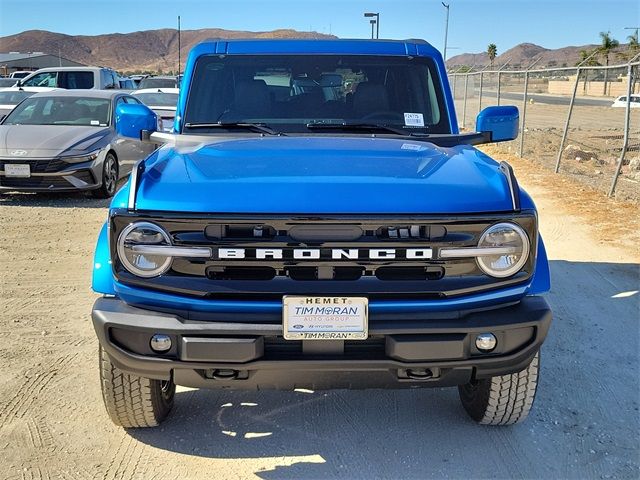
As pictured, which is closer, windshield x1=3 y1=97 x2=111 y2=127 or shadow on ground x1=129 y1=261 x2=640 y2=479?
shadow on ground x1=129 y1=261 x2=640 y2=479

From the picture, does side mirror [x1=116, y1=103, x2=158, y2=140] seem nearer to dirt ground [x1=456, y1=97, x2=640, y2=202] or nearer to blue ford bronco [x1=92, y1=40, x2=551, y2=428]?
blue ford bronco [x1=92, y1=40, x2=551, y2=428]

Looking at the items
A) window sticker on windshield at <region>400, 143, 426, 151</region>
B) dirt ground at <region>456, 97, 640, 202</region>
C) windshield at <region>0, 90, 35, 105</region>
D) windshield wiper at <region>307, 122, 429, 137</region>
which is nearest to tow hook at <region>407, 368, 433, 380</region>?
window sticker on windshield at <region>400, 143, 426, 151</region>

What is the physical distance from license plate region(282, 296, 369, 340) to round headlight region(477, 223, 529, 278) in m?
0.55

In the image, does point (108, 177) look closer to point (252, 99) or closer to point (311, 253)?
point (252, 99)

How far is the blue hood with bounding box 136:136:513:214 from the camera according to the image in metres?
2.80

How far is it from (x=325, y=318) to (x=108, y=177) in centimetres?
856

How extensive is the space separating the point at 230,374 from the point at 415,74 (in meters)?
2.46

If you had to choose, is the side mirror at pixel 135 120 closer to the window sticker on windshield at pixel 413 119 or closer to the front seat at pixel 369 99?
the front seat at pixel 369 99

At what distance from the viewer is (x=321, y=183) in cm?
288

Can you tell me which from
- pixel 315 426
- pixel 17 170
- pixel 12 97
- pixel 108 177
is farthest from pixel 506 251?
pixel 12 97

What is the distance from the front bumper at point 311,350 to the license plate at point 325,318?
46 millimetres

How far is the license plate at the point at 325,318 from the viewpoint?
278 centimetres

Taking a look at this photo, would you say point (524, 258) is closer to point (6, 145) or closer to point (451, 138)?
point (451, 138)

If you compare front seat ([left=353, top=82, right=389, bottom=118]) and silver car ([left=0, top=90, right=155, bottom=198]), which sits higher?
front seat ([left=353, top=82, right=389, bottom=118])
